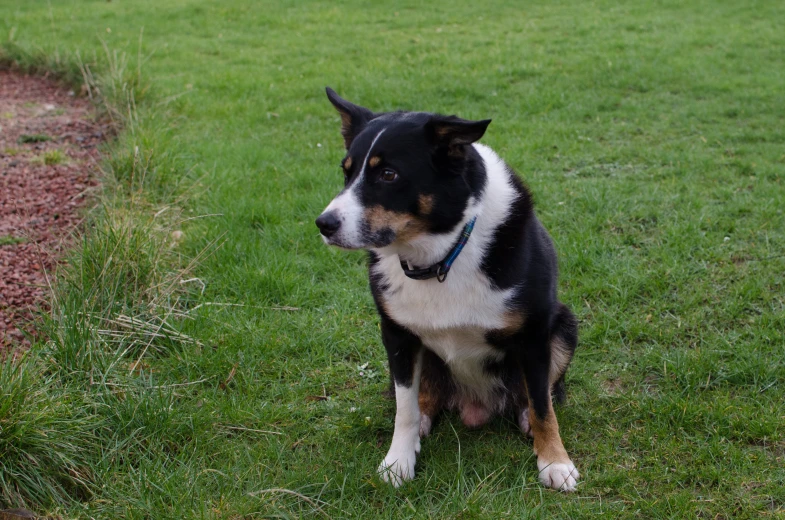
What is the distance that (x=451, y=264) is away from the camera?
105 inches

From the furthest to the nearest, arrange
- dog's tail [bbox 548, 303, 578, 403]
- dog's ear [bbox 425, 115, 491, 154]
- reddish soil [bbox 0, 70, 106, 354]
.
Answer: reddish soil [bbox 0, 70, 106, 354] → dog's tail [bbox 548, 303, 578, 403] → dog's ear [bbox 425, 115, 491, 154]

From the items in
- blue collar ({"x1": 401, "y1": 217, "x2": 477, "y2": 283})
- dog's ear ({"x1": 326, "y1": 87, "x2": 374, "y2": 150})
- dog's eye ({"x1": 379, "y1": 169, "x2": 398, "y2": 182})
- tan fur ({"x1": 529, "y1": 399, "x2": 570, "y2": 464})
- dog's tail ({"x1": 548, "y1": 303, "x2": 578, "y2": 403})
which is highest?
dog's ear ({"x1": 326, "y1": 87, "x2": 374, "y2": 150})

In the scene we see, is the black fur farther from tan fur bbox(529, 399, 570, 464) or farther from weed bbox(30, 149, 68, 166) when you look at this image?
weed bbox(30, 149, 68, 166)

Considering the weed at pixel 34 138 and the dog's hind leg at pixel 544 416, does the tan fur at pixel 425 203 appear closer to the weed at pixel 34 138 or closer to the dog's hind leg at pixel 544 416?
the dog's hind leg at pixel 544 416

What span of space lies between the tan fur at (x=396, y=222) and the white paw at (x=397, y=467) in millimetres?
835

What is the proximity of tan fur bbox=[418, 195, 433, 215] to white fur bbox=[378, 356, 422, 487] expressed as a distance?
64cm

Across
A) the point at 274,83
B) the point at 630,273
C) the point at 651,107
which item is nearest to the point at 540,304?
the point at 630,273

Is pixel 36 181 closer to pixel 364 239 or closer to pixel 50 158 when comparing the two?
pixel 50 158

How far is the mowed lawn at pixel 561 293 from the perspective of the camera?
268cm

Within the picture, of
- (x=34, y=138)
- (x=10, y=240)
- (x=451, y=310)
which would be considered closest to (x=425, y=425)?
(x=451, y=310)

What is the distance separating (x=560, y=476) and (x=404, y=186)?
1182 millimetres

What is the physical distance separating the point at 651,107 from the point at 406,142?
5.01 meters

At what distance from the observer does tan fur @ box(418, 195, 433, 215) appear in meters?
2.54

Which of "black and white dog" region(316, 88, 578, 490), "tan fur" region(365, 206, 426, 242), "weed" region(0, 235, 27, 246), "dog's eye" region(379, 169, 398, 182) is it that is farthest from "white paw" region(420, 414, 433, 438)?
"weed" region(0, 235, 27, 246)
